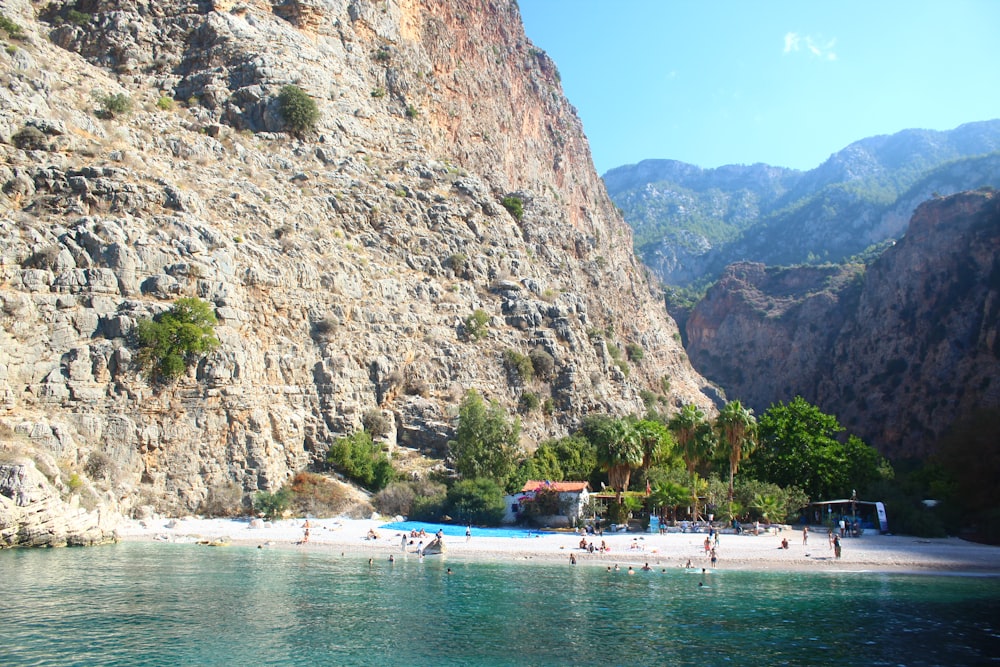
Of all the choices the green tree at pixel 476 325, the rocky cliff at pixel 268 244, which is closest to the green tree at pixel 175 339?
the rocky cliff at pixel 268 244

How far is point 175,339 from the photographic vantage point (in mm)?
42094

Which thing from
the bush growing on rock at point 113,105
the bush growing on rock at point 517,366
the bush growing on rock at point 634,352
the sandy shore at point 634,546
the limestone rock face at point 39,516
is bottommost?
the sandy shore at point 634,546

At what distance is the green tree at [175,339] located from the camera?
4134 cm

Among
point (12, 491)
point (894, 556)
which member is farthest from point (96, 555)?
point (894, 556)

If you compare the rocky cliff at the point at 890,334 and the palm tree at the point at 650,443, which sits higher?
the rocky cliff at the point at 890,334

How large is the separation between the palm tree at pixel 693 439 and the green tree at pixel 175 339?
3107 centimetres

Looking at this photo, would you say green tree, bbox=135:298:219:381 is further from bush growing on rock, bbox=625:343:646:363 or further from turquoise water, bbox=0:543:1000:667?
bush growing on rock, bbox=625:343:646:363

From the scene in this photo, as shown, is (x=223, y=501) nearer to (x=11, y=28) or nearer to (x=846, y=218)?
(x=11, y=28)

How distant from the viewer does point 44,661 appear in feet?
54.3

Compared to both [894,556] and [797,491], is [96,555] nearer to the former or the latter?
[894,556]

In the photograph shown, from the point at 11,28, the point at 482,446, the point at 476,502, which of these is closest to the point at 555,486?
the point at 476,502

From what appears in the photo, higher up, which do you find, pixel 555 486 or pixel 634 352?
pixel 634 352

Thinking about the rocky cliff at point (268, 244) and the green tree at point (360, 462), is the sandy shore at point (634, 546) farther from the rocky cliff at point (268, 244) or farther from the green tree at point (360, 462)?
the green tree at point (360, 462)

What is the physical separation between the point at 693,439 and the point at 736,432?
3036 millimetres
